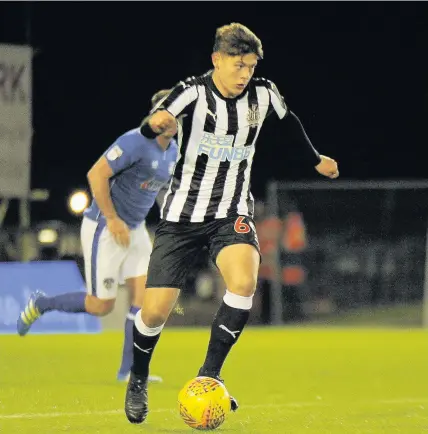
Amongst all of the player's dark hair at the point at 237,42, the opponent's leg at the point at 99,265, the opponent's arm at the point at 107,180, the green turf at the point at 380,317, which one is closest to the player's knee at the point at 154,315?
the player's dark hair at the point at 237,42

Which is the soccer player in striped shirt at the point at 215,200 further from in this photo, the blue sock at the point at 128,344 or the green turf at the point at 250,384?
the blue sock at the point at 128,344

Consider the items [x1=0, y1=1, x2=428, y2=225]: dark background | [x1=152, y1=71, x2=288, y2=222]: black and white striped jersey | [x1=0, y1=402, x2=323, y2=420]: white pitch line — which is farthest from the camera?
[x1=0, y1=1, x2=428, y2=225]: dark background

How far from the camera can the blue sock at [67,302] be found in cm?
839

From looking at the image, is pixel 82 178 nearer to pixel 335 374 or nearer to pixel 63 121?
pixel 63 121

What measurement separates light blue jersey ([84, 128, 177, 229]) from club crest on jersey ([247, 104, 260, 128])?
159 centimetres

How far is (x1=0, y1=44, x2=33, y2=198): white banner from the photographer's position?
1366cm

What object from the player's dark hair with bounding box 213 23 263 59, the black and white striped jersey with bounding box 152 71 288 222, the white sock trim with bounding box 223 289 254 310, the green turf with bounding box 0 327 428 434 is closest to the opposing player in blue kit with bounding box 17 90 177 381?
the green turf with bounding box 0 327 428 434

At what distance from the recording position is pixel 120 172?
7316mm

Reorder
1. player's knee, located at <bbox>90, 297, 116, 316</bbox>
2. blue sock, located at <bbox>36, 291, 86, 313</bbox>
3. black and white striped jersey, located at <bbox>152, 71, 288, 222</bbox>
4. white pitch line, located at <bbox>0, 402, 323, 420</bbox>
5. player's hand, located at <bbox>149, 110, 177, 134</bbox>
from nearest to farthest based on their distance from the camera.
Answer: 1. player's hand, located at <bbox>149, 110, 177, 134</bbox>
2. black and white striped jersey, located at <bbox>152, 71, 288, 222</bbox>
3. white pitch line, located at <bbox>0, 402, 323, 420</bbox>
4. player's knee, located at <bbox>90, 297, 116, 316</bbox>
5. blue sock, located at <bbox>36, 291, 86, 313</bbox>

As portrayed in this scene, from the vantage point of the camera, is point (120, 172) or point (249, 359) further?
point (249, 359)

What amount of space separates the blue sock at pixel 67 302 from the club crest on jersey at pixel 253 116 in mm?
3159

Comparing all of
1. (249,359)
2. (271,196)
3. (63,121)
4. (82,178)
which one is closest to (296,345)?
(249,359)

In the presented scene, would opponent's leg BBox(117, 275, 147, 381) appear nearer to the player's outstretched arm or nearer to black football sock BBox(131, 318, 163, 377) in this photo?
black football sock BBox(131, 318, 163, 377)

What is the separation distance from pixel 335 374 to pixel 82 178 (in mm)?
26480
